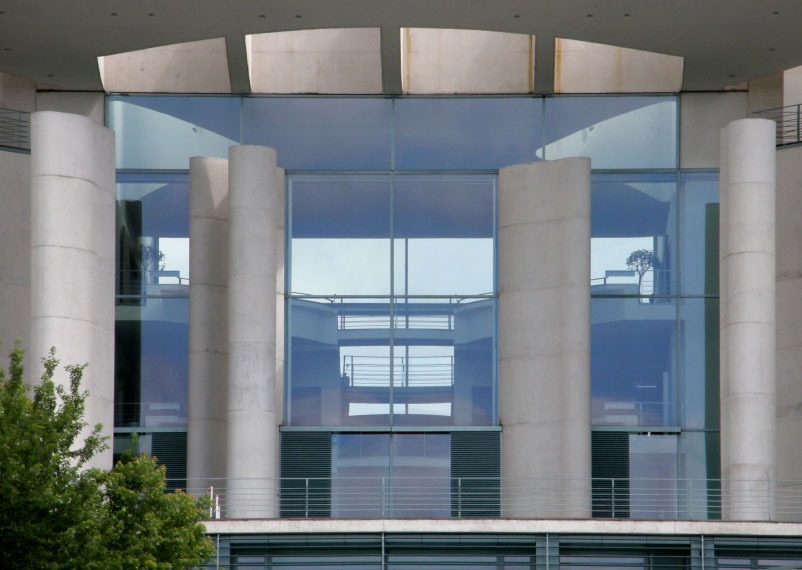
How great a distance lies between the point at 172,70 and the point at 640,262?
10964 mm

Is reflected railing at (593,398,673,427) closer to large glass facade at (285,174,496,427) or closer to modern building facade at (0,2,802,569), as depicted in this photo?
modern building facade at (0,2,802,569)

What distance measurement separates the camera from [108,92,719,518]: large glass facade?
31.4 metres

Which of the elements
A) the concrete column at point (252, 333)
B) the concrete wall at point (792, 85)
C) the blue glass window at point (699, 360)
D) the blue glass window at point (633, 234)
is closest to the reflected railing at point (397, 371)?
the concrete column at point (252, 333)

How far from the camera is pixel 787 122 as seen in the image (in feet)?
105

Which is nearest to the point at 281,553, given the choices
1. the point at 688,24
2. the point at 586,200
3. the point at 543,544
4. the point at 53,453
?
the point at 543,544

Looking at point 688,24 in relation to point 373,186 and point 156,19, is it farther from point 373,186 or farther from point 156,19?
point 156,19

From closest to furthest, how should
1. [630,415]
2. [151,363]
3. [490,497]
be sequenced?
[490,497] → [630,415] → [151,363]

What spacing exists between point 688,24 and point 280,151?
9.08m

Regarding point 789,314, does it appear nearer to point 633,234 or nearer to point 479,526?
point 633,234

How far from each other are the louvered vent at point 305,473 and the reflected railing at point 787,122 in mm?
11424

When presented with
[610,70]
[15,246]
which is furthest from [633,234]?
[15,246]

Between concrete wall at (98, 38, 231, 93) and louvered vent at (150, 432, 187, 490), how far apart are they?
7542mm

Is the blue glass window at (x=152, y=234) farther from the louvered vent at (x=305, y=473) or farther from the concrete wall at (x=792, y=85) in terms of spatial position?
the concrete wall at (x=792, y=85)

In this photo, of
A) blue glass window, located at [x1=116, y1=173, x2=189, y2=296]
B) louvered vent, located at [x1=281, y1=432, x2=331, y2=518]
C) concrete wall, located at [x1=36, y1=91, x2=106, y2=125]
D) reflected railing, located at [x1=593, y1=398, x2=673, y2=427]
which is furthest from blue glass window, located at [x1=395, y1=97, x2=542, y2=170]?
concrete wall, located at [x1=36, y1=91, x2=106, y2=125]
